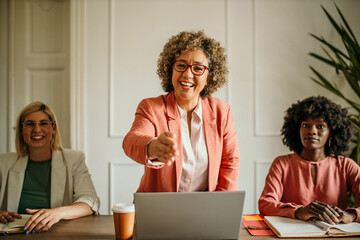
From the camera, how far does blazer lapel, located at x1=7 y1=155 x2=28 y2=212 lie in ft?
6.00

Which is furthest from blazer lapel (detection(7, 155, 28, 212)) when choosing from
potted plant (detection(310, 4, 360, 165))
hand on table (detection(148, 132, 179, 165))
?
potted plant (detection(310, 4, 360, 165))

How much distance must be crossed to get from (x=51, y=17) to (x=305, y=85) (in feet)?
8.49

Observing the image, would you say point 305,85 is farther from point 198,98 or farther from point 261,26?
point 198,98

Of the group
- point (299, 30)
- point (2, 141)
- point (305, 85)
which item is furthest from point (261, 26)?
point (2, 141)

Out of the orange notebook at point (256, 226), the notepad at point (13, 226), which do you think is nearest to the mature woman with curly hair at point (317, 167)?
the orange notebook at point (256, 226)

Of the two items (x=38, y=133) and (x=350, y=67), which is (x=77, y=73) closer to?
(x=38, y=133)

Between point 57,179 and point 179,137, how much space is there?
2.92 feet

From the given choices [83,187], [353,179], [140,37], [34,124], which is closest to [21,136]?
[34,124]

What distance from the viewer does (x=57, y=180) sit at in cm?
189

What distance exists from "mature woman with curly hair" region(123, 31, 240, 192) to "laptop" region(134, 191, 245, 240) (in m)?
0.41

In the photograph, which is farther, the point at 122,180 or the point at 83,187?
the point at 122,180

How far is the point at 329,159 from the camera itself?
1804mm

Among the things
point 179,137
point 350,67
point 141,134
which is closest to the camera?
point 141,134

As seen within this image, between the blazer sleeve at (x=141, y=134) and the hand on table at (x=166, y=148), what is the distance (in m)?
0.09
